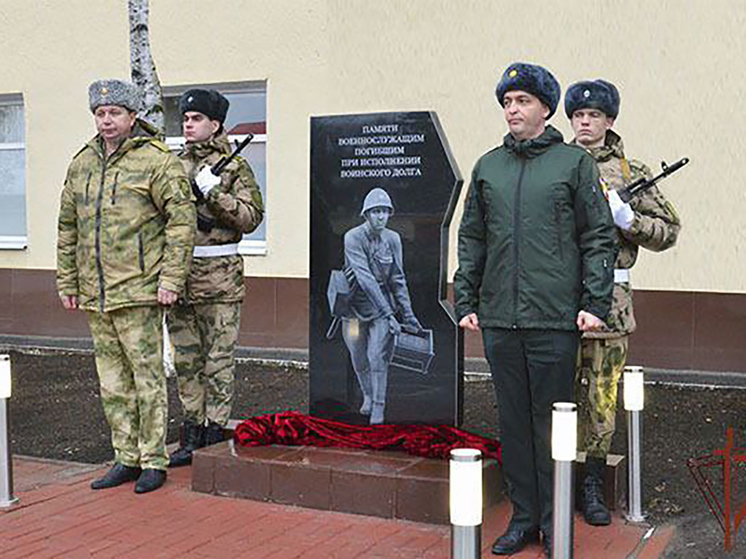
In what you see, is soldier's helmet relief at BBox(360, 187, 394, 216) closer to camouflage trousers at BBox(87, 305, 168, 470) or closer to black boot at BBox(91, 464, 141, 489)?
camouflage trousers at BBox(87, 305, 168, 470)

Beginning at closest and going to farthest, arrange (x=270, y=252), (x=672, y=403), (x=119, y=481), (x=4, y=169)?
1. (x=119, y=481)
2. (x=672, y=403)
3. (x=270, y=252)
4. (x=4, y=169)

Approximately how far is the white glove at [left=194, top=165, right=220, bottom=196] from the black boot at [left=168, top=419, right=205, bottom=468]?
1.41m

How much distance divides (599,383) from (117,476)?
2.69 m

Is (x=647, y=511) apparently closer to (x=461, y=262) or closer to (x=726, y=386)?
(x=461, y=262)

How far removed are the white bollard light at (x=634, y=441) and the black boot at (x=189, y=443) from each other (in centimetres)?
252

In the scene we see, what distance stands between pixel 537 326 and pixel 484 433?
281cm

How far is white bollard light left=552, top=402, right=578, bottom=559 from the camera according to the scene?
12.1 feet

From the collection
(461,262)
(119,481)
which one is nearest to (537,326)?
(461,262)

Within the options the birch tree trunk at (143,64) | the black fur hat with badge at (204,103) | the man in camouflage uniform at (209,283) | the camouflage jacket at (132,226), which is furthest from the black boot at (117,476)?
the birch tree trunk at (143,64)

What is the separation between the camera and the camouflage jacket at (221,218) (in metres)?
5.82

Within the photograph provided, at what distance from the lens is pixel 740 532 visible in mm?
4852

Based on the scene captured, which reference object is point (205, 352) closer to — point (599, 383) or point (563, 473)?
point (599, 383)

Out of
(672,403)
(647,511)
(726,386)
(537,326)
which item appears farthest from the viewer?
(726,386)

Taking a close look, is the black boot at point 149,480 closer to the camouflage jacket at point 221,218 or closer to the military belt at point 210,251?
the camouflage jacket at point 221,218
